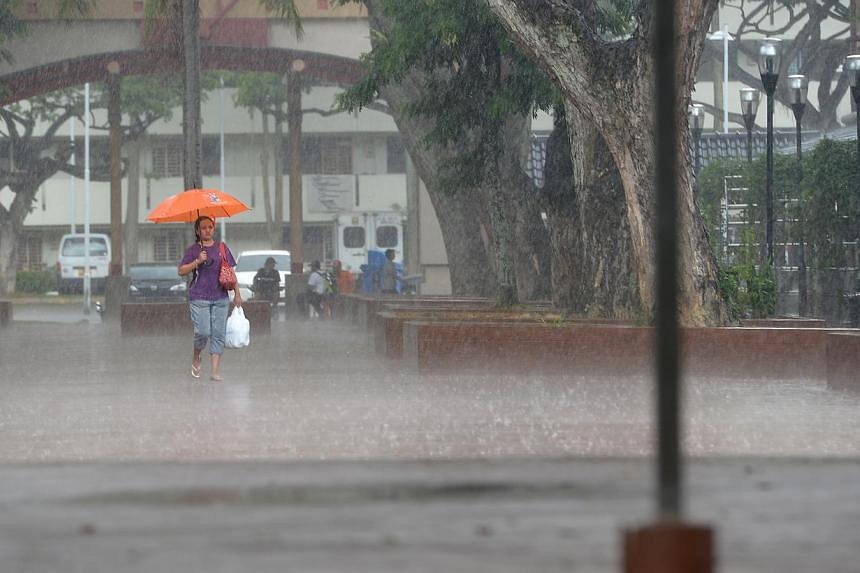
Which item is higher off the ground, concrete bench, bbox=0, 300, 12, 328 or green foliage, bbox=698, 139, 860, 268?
green foliage, bbox=698, 139, 860, 268

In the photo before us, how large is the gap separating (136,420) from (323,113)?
5220 centimetres

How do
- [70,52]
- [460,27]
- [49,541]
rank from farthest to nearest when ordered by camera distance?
[70,52], [460,27], [49,541]

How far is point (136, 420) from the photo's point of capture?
14.1m

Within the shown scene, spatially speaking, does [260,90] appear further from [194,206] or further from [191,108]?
[194,206]

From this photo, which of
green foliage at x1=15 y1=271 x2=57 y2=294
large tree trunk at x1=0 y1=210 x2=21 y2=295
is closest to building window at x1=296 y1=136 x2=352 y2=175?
green foliage at x1=15 y1=271 x2=57 y2=294

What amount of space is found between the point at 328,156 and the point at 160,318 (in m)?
48.0

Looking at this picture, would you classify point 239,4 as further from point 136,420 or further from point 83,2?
point 136,420

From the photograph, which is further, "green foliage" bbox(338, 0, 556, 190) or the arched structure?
the arched structure

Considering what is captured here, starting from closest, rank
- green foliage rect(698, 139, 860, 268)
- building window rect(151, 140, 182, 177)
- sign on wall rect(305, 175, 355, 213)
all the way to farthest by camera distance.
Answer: green foliage rect(698, 139, 860, 268) < building window rect(151, 140, 182, 177) < sign on wall rect(305, 175, 355, 213)

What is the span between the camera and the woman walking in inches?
754

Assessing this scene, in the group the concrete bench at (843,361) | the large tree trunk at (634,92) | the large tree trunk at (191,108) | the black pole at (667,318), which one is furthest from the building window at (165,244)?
the black pole at (667,318)

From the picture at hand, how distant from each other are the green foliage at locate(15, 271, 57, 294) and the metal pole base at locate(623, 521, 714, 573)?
66168 mm

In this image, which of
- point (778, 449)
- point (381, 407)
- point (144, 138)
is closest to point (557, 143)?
point (381, 407)

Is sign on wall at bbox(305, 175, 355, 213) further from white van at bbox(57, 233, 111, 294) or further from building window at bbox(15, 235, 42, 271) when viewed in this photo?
white van at bbox(57, 233, 111, 294)
